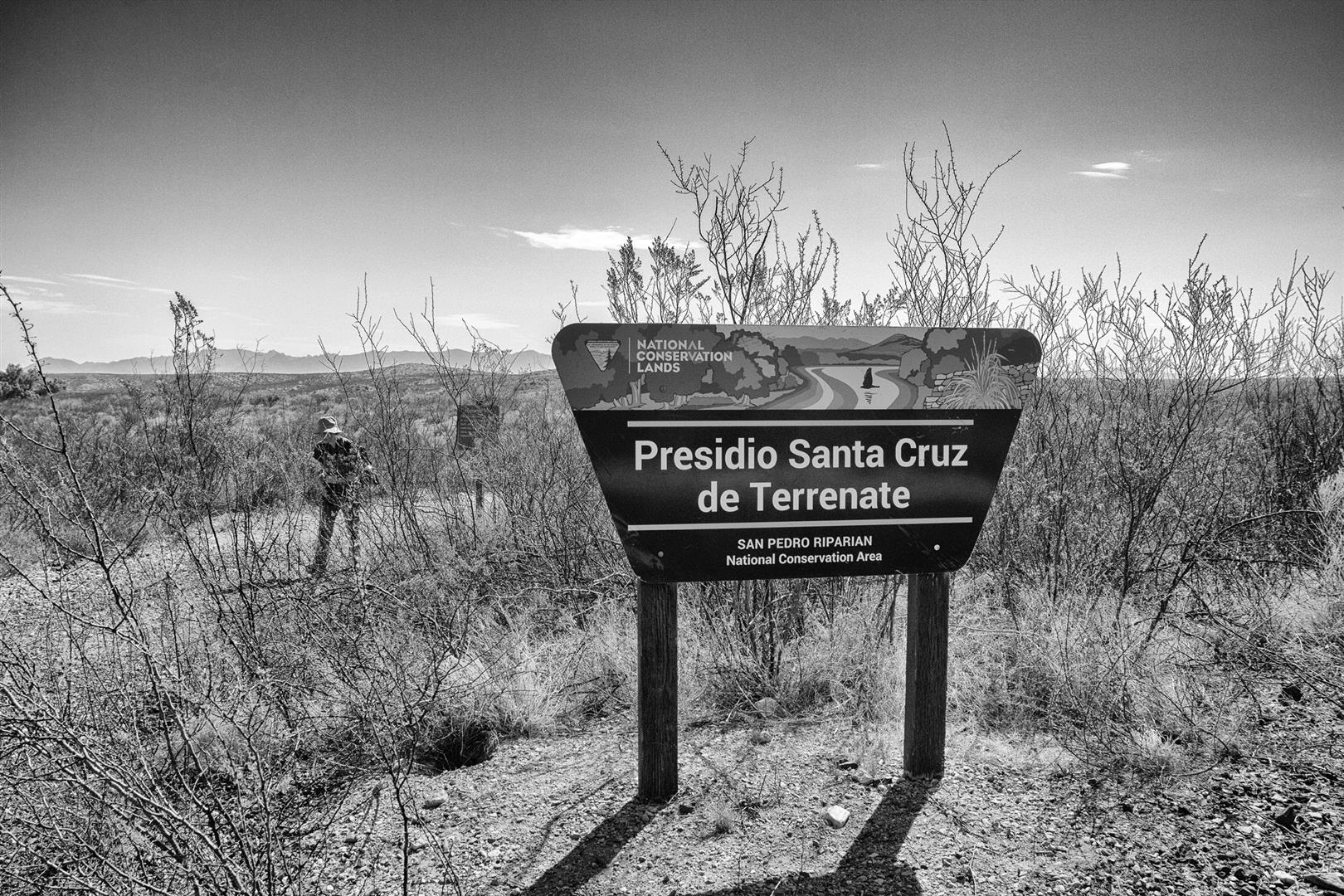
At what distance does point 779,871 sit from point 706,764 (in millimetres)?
764

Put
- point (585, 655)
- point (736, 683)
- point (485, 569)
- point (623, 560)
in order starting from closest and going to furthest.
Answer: point (736, 683)
point (585, 655)
point (623, 560)
point (485, 569)

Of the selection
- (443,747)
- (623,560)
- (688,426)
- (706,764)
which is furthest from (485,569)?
(688,426)

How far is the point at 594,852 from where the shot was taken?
8.64 feet

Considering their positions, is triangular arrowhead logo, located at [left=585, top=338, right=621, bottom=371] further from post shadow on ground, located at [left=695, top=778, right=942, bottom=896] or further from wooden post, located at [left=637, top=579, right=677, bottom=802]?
post shadow on ground, located at [left=695, top=778, right=942, bottom=896]

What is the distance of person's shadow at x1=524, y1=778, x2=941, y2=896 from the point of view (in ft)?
7.93

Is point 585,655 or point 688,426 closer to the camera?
point 688,426

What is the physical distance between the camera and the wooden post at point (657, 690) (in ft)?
9.53

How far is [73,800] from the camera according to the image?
9.13ft

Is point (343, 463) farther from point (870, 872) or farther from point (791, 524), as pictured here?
point (870, 872)

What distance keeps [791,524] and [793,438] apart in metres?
0.32

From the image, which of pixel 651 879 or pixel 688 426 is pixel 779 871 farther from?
pixel 688 426

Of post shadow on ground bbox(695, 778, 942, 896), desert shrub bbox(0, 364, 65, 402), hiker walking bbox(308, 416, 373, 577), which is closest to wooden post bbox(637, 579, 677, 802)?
post shadow on ground bbox(695, 778, 942, 896)

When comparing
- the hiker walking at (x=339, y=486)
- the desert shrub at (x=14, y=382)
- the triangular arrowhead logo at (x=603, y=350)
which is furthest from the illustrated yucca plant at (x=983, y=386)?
the desert shrub at (x=14, y=382)

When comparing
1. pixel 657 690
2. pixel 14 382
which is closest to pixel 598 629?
pixel 657 690
